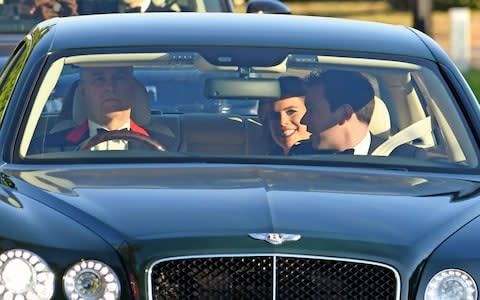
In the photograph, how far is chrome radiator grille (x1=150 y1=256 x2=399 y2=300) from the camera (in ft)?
15.7

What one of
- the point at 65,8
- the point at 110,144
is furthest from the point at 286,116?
the point at 65,8

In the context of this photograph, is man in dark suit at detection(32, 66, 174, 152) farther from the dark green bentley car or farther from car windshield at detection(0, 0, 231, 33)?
car windshield at detection(0, 0, 231, 33)

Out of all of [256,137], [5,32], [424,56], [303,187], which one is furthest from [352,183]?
[5,32]

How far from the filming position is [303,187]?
5.42 meters

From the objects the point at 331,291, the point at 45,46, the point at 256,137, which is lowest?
the point at 331,291

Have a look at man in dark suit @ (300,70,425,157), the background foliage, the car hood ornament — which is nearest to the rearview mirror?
man in dark suit @ (300,70,425,157)

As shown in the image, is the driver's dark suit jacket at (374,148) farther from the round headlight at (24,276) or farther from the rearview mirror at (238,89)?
the round headlight at (24,276)

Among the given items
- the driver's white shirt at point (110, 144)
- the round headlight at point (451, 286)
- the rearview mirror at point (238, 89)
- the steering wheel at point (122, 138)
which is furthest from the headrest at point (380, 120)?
the round headlight at point (451, 286)

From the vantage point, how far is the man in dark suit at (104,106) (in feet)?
19.9

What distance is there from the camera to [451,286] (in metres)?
4.91

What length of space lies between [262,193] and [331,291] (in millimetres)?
563

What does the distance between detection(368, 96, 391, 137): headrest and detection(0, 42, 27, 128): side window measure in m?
1.39

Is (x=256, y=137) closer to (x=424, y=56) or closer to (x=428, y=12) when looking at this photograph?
(x=424, y=56)

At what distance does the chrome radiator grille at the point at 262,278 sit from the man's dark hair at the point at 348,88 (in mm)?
1501
